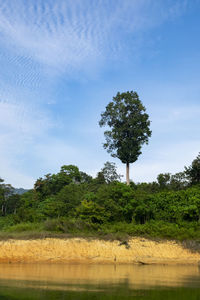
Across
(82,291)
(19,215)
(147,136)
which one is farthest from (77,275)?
(147,136)

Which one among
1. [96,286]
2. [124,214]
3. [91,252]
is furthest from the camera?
[124,214]

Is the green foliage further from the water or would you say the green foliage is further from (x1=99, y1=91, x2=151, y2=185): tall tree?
the water

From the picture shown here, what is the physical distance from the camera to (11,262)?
25.7 metres

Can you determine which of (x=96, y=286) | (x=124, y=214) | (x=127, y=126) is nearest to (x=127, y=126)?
(x=127, y=126)

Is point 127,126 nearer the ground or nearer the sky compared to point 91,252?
nearer the sky

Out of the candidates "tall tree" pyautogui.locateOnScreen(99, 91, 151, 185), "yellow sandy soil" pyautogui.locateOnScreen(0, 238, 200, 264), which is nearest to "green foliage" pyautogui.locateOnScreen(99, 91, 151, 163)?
"tall tree" pyautogui.locateOnScreen(99, 91, 151, 185)

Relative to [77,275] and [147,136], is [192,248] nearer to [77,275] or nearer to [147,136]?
[77,275]

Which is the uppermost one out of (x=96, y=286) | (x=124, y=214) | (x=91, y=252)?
(x=124, y=214)

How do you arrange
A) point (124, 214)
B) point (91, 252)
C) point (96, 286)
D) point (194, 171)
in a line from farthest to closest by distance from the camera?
point (194, 171) < point (124, 214) < point (91, 252) < point (96, 286)

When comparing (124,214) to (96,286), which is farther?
(124,214)

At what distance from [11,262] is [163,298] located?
51.5 ft

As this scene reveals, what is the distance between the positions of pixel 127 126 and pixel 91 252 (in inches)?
711

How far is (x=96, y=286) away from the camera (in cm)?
1565

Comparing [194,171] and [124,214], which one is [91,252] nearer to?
[124,214]
